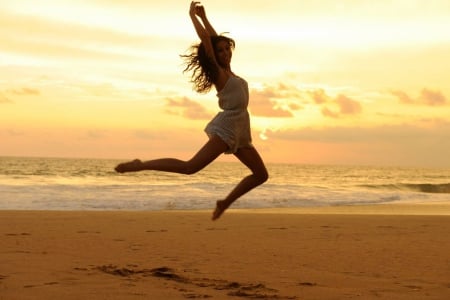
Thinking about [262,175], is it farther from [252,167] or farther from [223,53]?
[223,53]

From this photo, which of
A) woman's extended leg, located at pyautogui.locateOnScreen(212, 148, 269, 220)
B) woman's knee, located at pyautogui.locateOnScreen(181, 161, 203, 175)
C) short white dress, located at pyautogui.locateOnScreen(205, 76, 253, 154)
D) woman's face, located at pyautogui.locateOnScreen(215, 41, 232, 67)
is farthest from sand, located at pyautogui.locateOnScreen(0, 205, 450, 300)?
woman's face, located at pyautogui.locateOnScreen(215, 41, 232, 67)

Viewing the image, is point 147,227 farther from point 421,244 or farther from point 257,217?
point 421,244

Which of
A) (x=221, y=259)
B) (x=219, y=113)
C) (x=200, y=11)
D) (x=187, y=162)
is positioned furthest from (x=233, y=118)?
(x=221, y=259)

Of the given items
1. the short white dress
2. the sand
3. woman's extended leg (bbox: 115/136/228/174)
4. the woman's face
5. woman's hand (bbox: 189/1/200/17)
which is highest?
woman's hand (bbox: 189/1/200/17)

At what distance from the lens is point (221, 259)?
853cm

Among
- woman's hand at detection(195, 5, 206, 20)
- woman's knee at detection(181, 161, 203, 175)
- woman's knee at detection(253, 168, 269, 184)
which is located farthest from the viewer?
woman's knee at detection(253, 168, 269, 184)

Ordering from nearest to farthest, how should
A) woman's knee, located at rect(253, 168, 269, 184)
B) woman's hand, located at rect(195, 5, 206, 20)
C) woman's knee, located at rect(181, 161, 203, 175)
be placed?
woman's knee, located at rect(181, 161, 203, 175) < woman's hand, located at rect(195, 5, 206, 20) < woman's knee, located at rect(253, 168, 269, 184)

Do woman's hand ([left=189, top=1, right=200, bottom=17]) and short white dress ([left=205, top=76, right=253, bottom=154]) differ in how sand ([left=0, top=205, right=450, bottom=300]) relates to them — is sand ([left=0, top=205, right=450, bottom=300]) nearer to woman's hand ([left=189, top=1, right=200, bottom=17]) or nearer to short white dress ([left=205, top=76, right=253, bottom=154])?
short white dress ([left=205, top=76, right=253, bottom=154])

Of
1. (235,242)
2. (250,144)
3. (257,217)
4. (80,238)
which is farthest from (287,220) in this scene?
(250,144)

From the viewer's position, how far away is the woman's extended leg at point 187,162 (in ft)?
19.9

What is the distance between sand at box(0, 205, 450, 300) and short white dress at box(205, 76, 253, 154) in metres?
1.49

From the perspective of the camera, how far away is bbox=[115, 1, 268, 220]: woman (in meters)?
6.11

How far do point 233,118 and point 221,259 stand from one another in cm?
292

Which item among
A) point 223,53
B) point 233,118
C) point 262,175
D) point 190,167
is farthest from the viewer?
point 262,175
